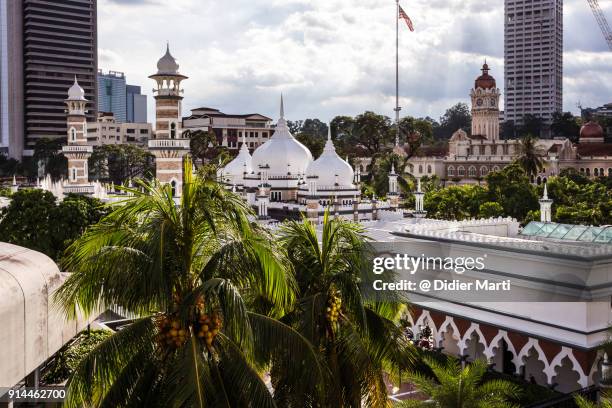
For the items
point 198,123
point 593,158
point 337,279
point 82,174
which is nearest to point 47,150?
point 198,123

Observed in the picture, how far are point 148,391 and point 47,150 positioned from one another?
328 feet

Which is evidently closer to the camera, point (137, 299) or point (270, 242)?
point (137, 299)

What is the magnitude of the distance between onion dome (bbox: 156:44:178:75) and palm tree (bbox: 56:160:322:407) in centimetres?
3087

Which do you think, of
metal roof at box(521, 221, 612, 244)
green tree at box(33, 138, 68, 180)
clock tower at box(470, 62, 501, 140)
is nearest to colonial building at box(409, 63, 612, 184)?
clock tower at box(470, 62, 501, 140)

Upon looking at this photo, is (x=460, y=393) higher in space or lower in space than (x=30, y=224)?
lower

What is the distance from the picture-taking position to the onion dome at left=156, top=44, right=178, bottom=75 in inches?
1521

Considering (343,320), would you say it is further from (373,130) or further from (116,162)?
(116,162)

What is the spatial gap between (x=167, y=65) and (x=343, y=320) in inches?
1230

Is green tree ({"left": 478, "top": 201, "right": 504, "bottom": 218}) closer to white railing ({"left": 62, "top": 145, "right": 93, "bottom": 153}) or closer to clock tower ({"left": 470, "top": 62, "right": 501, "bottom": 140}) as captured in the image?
white railing ({"left": 62, "top": 145, "right": 93, "bottom": 153})

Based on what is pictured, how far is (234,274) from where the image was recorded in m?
8.53

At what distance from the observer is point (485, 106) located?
101 m

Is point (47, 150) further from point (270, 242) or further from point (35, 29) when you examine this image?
point (270, 242)

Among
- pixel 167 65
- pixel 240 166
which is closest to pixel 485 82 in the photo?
pixel 240 166

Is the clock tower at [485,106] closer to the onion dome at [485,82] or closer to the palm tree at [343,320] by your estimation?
the onion dome at [485,82]
